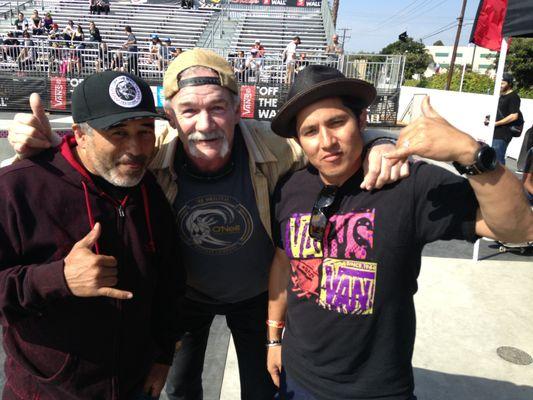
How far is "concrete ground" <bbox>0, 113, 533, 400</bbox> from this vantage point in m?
2.81

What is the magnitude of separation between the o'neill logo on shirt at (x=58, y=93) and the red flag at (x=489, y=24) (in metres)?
14.4

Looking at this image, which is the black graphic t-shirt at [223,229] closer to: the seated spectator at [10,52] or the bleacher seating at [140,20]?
the seated spectator at [10,52]

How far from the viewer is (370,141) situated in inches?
68.6

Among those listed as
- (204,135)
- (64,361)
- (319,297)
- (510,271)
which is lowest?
(510,271)

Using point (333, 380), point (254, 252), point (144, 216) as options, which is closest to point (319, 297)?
point (333, 380)

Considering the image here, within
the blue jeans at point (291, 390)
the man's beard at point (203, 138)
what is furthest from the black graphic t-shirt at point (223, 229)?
the blue jeans at point (291, 390)

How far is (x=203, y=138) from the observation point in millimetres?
1968

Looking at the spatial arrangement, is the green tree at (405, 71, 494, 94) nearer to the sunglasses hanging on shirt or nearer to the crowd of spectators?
the crowd of spectators

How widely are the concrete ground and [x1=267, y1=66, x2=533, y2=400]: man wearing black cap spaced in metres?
1.36

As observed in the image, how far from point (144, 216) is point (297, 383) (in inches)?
37.5

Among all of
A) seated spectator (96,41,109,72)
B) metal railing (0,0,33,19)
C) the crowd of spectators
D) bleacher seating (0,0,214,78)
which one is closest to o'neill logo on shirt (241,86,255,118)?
the crowd of spectators

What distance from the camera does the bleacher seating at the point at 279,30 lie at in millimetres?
22938

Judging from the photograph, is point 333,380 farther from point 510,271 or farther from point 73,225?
point 510,271

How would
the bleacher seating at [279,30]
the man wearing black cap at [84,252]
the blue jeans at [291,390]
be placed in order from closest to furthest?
the man wearing black cap at [84,252]
the blue jeans at [291,390]
the bleacher seating at [279,30]
